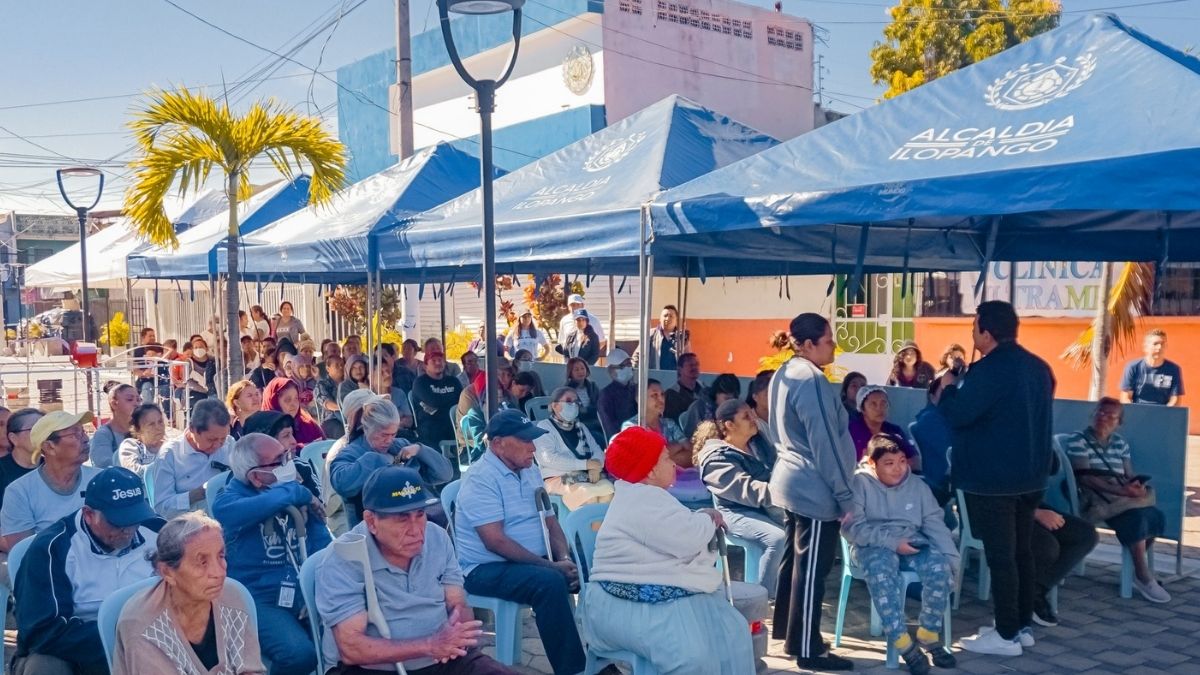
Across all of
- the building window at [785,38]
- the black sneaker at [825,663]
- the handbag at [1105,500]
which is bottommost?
the black sneaker at [825,663]

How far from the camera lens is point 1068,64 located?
16.6 ft

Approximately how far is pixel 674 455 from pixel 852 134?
7.92 feet

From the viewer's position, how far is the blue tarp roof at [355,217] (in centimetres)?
895

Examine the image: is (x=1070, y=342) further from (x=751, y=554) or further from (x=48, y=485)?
(x=48, y=485)

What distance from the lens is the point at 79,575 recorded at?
3.76 meters

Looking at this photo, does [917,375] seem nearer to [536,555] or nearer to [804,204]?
[804,204]

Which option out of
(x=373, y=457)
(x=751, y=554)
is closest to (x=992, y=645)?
(x=751, y=554)

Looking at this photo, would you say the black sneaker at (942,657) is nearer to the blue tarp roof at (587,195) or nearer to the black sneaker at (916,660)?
the black sneaker at (916,660)

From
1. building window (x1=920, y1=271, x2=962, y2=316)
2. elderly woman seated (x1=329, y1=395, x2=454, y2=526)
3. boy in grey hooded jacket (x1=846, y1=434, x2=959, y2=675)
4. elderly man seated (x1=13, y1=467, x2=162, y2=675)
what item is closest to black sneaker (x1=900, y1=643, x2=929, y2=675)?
boy in grey hooded jacket (x1=846, y1=434, x2=959, y2=675)

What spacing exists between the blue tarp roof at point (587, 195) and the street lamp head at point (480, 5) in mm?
1306

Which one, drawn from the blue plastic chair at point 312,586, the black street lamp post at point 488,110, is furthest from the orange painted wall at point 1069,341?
the blue plastic chair at point 312,586

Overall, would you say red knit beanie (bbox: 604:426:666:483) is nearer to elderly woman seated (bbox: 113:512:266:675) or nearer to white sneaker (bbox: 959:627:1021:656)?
elderly woman seated (bbox: 113:512:266:675)

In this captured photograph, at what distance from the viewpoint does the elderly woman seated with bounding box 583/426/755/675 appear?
11.8 feet

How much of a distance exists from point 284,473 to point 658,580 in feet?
6.07
